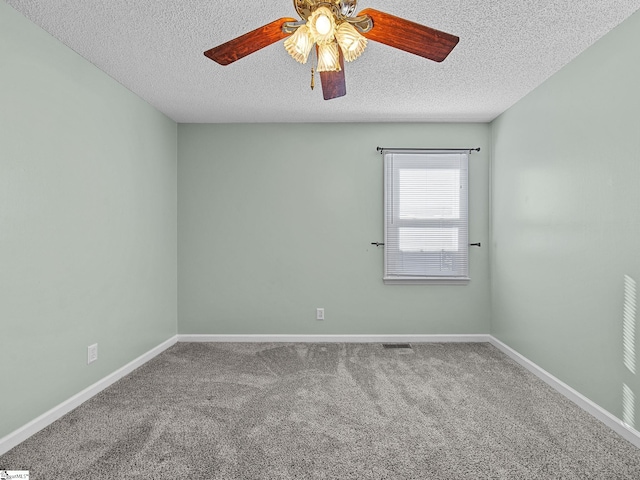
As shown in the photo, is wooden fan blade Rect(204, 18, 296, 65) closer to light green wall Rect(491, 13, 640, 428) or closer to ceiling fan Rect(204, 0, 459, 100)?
ceiling fan Rect(204, 0, 459, 100)

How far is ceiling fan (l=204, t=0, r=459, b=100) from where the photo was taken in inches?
60.2

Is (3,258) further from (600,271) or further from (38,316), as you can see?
(600,271)

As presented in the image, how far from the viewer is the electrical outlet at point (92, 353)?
2.70 m

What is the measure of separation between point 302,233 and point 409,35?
2.74m

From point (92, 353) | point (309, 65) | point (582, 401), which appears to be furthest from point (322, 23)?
point (582, 401)

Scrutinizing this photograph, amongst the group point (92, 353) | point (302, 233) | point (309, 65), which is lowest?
point (92, 353)

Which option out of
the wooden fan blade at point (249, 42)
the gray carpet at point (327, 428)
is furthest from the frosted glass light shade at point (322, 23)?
the gray carpet at point (327, 428)

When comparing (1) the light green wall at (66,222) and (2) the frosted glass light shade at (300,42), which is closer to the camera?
(2) the frosted glass light shade at (300,42)

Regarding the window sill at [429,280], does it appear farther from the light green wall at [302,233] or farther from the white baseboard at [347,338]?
the white baseboard at [347,338]

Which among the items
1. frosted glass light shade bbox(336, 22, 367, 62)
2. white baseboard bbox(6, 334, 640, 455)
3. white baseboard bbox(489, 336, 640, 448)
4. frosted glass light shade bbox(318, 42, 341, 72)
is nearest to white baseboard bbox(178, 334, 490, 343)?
white baseboard bbox(6, 334, 640, 455)

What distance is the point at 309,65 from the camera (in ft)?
9.04

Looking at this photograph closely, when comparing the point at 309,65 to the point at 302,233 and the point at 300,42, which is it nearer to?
the point at 300,42

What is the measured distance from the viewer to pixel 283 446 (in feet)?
6.73

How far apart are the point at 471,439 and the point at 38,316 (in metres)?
2.67
